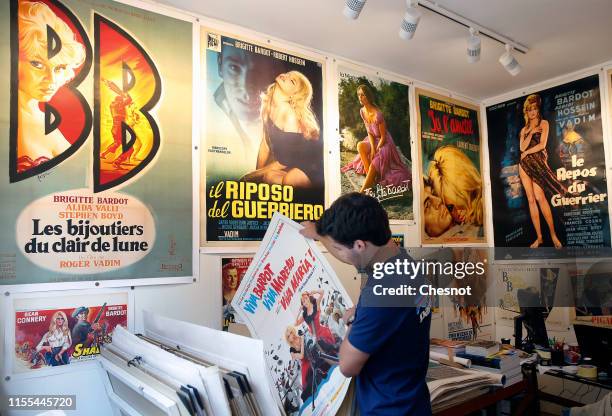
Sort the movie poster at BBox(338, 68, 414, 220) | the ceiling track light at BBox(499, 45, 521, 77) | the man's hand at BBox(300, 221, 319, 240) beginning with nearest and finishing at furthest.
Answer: the man's hand at BBox(300, 221, 319, 240) → the ceiling track light at BBox(499, 45, 521, 77) → the movie poster at BBox(338, 68, 414, 220)

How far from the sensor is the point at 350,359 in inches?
48.7

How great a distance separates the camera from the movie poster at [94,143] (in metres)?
1.70

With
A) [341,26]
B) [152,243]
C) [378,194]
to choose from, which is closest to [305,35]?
[341,26]

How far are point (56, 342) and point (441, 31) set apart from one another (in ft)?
7.88

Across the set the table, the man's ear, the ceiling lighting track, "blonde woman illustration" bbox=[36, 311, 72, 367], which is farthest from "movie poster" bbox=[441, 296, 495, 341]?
"blonde woman illustration" bbox=[36, 311, 72, 367]

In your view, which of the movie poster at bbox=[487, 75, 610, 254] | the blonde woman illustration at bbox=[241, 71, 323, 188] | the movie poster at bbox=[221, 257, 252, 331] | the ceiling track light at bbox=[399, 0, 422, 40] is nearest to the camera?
the ceiling track light at bbox=[399, 0, 422, 40]

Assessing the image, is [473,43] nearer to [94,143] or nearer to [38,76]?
[94,143]

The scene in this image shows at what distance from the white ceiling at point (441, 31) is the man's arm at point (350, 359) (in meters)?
1.62

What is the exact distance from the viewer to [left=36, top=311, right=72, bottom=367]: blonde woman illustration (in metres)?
1.70

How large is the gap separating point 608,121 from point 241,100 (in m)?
2.40

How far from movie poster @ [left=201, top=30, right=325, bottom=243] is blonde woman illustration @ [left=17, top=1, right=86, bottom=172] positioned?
633mm

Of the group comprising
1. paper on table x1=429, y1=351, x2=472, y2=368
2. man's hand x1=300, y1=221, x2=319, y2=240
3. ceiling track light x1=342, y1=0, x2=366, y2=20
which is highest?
ceiling track light x1=342, y1=0, x2=366, y2=20

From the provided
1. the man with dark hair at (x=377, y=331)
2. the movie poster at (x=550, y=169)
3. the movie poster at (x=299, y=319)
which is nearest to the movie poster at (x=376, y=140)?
the movie poster at (x=550, y=169)

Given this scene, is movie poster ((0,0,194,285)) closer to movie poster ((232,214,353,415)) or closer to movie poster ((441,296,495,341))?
movie poster ((232,214,353,415))
